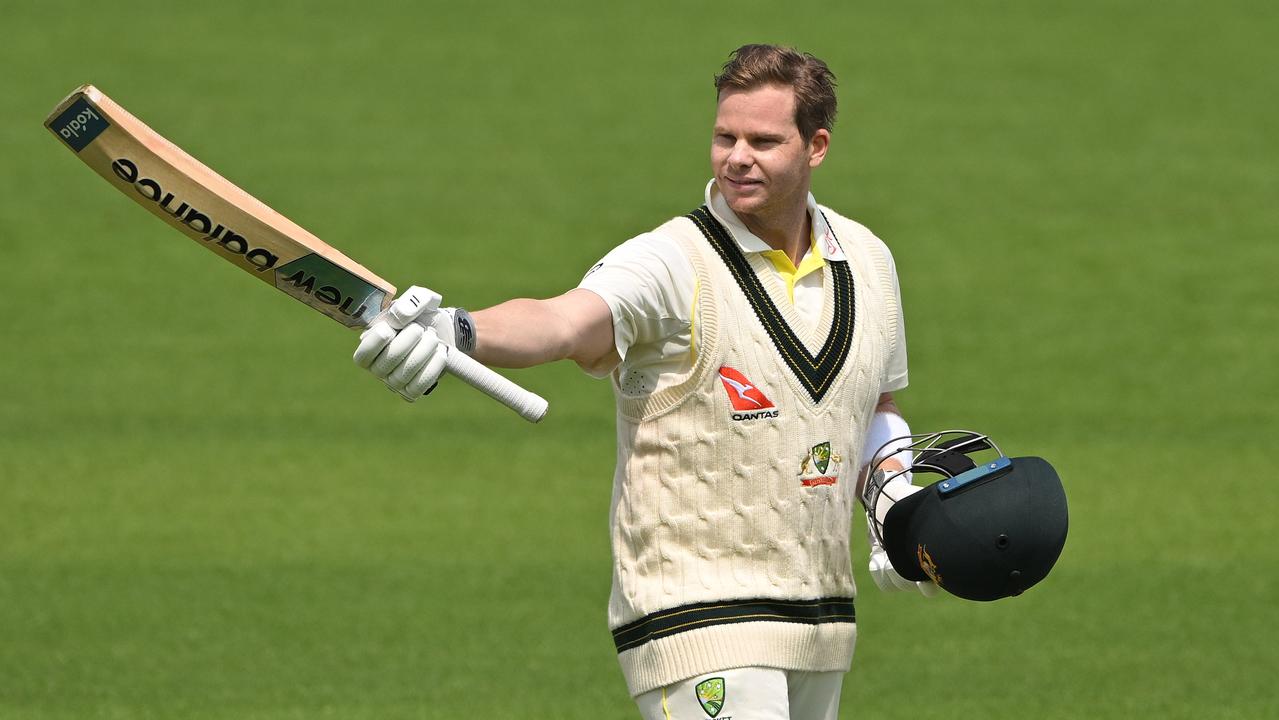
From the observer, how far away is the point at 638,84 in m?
19.3

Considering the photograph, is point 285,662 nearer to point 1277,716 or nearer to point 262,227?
point 1277,716

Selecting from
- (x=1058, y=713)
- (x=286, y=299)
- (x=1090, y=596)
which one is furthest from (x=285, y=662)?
(x=286, y=299)

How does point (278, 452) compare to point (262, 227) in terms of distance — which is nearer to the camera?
point (262, 227)

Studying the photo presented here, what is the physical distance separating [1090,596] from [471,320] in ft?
20.8

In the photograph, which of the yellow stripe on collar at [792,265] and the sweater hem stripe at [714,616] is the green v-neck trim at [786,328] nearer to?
the yellow stripe on collar at [792,265]

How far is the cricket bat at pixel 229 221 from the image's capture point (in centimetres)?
393

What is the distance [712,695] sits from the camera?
4664mm

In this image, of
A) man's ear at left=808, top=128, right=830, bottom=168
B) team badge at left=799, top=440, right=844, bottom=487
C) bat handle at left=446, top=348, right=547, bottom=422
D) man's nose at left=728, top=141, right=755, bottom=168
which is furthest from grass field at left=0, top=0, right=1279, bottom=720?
bat handle at left=446, top=348, right=547, bottom=422

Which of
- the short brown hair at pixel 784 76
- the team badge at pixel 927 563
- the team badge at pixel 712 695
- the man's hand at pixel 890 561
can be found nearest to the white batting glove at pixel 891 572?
the man's hand at pixel 890 561

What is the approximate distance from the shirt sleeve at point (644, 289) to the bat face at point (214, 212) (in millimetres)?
619

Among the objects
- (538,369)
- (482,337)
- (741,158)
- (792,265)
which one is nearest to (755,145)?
(741,158)

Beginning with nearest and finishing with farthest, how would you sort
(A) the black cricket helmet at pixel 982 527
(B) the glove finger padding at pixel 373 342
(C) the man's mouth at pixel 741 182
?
1. (B) the glove finger padding at pixel 373 342
2. (C) the man's mouth at pixel 741 182
3. (A) the black cricket helmet at pixel 982 527

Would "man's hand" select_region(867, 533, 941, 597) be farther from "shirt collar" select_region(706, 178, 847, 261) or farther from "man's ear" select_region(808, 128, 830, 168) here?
"man's ear" select_region(808, 128, 830, 168)

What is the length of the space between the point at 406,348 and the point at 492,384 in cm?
23
